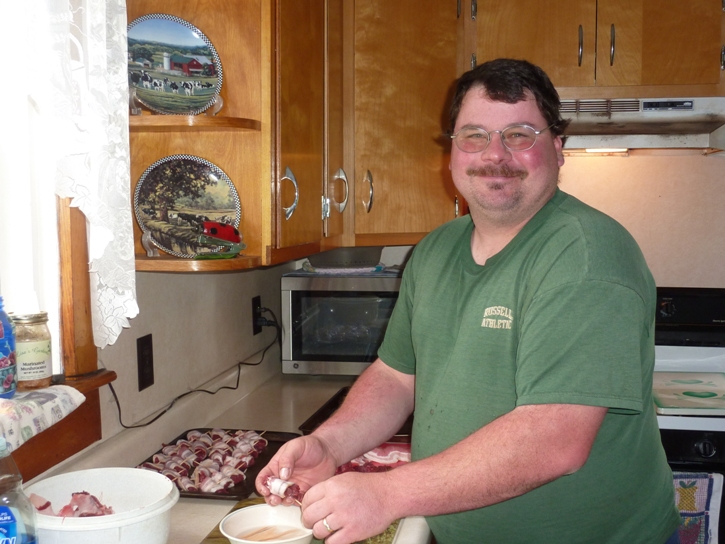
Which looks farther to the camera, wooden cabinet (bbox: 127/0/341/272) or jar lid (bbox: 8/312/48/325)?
wooden cabinet (bbox: 127/0/341/272)

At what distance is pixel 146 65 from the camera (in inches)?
57.9

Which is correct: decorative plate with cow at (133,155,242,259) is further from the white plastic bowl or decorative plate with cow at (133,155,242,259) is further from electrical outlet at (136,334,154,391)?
the white plastic bowl

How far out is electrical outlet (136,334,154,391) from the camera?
5.76 ft

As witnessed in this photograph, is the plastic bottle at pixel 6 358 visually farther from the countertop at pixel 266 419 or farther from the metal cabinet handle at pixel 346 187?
the metal cabinet handle at pixel 346 187

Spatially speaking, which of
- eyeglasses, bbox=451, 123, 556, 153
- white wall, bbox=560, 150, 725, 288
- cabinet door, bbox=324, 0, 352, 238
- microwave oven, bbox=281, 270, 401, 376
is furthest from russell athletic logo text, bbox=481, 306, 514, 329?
white wall, bbox=560, 150, 725, 288

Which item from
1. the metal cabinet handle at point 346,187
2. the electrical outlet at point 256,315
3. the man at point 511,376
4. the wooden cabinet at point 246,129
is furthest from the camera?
the electrical outlet at point 256,315

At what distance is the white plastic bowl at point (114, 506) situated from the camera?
1.01 metres

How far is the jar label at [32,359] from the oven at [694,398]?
1666mm

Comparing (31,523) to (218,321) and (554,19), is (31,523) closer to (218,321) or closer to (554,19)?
(218,321)

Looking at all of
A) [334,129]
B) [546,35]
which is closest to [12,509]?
[334,129]

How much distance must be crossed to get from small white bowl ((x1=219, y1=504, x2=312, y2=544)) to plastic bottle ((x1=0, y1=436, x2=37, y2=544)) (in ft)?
1.02

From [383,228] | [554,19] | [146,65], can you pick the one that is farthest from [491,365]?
[554,19]

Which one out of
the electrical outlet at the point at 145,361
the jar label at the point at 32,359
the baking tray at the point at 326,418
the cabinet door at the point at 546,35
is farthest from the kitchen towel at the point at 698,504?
the jar label at the point at 32,359

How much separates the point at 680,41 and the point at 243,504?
76.6 inches
